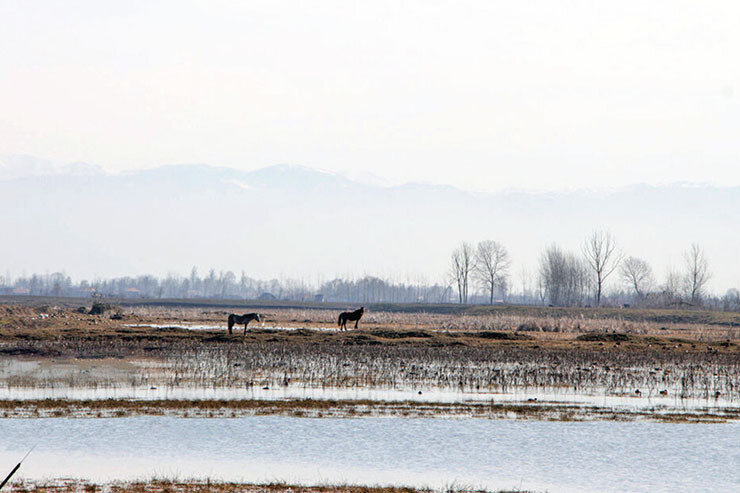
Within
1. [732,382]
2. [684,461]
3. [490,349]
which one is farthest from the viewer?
[490,349]

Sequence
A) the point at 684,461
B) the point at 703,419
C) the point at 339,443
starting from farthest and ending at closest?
the point at 703,419 → the point at 339,443 → the point at 684,461

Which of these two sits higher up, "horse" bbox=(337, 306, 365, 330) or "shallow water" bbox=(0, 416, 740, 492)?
"horse" bbox=(337, 306, 365, 330)

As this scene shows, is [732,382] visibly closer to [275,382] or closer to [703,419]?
[703,419]

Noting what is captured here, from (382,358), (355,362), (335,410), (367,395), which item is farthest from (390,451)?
(382,358)

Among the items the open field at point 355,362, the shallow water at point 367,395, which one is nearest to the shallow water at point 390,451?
the open field at point 355,362

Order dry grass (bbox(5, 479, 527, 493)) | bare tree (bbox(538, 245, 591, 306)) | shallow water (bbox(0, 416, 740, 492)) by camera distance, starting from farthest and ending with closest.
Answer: bare tree (bbox(538, 245, 591, 306)), shallow water (bbox(0, 416, 740, 492)), dry grass (bbox(5, 479, 527, 493))

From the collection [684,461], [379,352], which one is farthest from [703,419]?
[379,352]

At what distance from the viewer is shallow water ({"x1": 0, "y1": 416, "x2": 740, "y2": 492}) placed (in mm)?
16812

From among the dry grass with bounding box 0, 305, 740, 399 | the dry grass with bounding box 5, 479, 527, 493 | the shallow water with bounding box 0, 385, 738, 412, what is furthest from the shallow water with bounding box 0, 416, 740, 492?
the dry grass with bounding box 0, 305, 740, 399

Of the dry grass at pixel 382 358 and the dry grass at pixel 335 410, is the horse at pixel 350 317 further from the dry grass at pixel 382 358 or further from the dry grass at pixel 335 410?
the dry grass at pixel 335 410

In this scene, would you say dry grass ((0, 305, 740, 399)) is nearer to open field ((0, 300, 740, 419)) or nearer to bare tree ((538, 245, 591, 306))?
open field ((0, 300, 740, 419))

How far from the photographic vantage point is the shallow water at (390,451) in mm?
16812

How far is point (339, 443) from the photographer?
19.8m

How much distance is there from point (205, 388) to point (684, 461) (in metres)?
15.7
